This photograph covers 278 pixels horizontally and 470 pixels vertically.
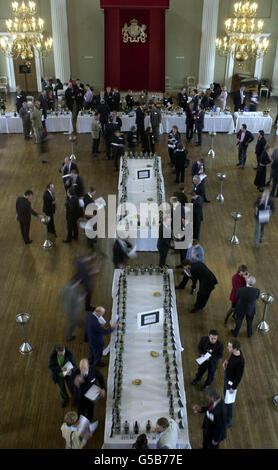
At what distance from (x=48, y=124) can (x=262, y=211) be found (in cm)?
971

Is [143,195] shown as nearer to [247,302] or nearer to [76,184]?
[76,184]

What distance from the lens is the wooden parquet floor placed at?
6691 mm

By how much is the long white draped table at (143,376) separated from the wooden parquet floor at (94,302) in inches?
24.6

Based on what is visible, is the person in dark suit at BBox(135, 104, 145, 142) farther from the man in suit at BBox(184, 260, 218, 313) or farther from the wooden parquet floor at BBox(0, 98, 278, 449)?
the man in suit at BBox(184, 260, 218, 313)

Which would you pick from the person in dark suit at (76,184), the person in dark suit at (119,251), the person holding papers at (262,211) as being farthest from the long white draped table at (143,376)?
the person in dark suit at (76,184)

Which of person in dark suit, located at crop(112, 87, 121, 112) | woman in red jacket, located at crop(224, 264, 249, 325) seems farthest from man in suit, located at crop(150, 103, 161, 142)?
woman in red jacket, located at crop(224, 264, 249, 325)

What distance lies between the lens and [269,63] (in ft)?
72.1

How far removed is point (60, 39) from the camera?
2008 centimetres

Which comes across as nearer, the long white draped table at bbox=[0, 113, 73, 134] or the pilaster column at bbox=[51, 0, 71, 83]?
the long white draped table at bbox=[0, 113, 73, 134]

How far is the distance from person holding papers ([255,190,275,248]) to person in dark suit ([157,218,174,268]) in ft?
6.82

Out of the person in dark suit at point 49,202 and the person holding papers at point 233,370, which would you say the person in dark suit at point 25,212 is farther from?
the person holding papers at point 233,370
